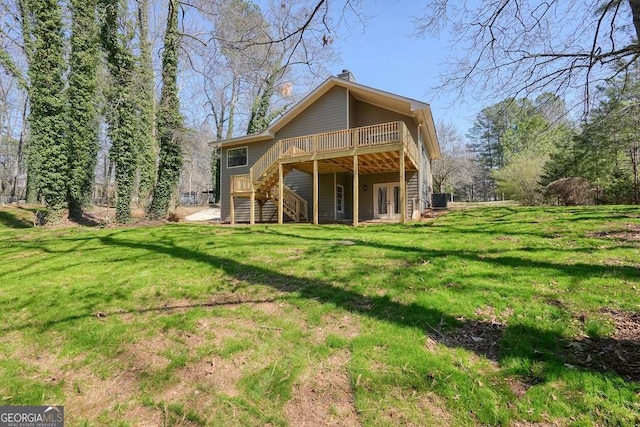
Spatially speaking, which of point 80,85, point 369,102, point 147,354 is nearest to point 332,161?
point 369,102

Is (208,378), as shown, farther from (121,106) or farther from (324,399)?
(121,106)

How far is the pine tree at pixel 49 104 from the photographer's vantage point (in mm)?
14047

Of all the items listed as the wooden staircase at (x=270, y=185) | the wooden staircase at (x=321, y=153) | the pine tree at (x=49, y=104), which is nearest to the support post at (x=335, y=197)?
the wooden staircase at (x=321, y=153)

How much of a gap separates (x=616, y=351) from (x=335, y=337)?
2742mm

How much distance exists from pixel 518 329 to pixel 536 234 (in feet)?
17.5

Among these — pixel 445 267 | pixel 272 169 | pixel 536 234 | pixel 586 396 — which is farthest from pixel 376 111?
pixel 586 396

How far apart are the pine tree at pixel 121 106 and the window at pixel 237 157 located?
186 inches

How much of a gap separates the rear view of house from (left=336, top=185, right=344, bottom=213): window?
0.17ft

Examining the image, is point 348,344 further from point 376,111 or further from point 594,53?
point 376,111

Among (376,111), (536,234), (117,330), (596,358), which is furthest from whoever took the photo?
(376,111)

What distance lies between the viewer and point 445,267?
5441 mm

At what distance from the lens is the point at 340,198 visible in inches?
642

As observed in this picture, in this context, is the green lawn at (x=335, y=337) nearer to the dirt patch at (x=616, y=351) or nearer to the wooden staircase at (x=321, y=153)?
the dirt patch at (x=616, y=351)

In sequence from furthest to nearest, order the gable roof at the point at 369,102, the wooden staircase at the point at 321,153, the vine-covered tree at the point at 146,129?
Answer: the vine-covered tree at the point at 146,129
the gable roof at the point at 369,102
the wooden staircase at the point at 321,153
